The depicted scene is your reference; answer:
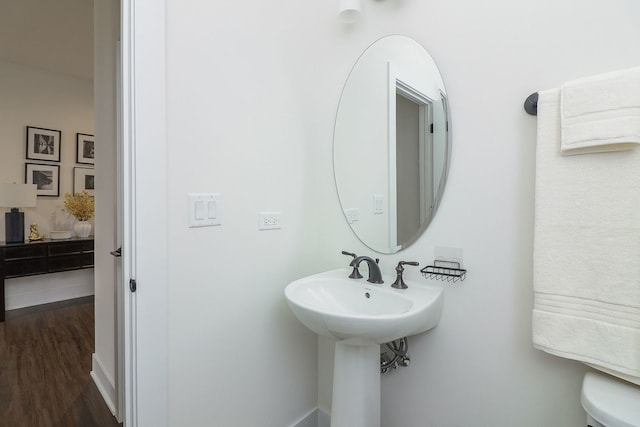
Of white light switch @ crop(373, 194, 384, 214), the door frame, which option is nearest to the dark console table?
the door frame

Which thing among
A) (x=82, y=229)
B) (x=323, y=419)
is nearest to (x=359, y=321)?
(x=323, y=419)

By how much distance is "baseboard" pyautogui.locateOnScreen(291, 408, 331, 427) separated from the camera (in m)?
1.63

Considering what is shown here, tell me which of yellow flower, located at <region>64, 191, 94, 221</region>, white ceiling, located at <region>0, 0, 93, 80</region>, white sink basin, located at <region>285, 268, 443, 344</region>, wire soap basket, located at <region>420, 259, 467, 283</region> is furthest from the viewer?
yellow flower, located at <region>64, 191, 94, 221</region>

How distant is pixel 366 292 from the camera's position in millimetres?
1297

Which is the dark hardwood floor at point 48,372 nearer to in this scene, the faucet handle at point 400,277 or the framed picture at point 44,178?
the framed picture at point 44,178

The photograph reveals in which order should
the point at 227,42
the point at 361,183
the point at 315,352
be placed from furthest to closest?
the point at 315,352
the point at 361,183
the point at 227,42

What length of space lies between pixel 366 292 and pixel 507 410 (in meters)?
0.63

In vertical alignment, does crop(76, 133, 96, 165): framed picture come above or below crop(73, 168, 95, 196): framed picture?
above

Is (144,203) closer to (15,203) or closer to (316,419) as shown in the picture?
(316,419)

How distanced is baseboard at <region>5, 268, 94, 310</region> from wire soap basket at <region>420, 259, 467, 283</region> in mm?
4141

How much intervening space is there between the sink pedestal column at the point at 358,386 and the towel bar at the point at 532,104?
3.23 feet

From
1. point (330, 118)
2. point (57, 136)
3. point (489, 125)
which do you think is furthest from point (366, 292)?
point (57, 136)

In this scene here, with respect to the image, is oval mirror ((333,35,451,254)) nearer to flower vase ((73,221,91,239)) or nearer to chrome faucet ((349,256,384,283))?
chrome faucet ((349,256,384,283))

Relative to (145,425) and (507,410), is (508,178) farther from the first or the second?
(145,425)
